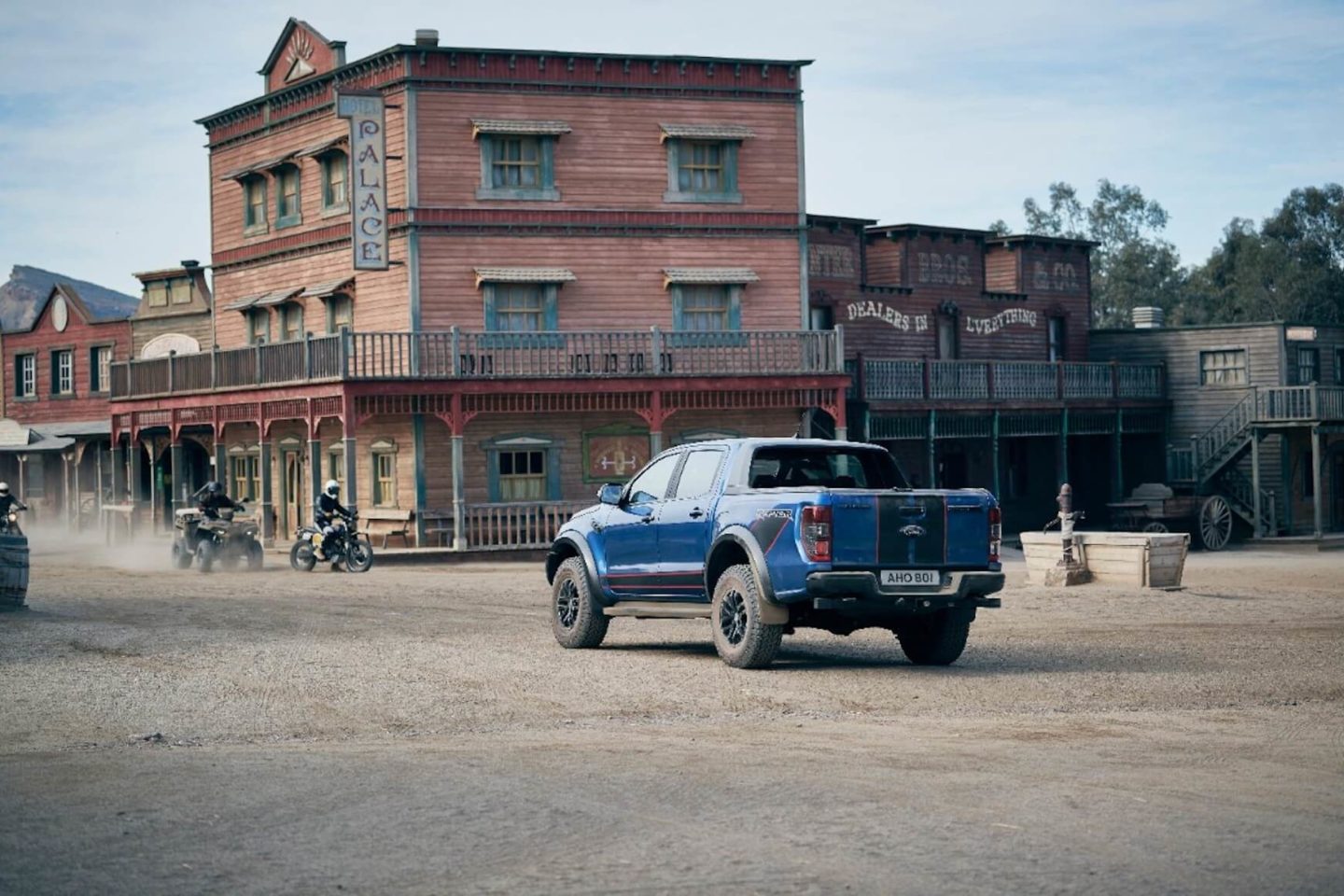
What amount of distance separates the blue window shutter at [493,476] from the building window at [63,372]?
2334 cm

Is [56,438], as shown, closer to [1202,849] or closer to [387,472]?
[387,472]

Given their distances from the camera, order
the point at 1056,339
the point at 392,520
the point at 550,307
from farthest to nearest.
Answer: the point at 1056,339 → the point at 550,307 → the point at 392,520

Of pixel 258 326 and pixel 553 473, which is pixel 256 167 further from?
pixel 553 473

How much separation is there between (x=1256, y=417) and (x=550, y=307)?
18.3m

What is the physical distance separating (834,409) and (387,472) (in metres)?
9.31

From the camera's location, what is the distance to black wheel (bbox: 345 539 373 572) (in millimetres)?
28562

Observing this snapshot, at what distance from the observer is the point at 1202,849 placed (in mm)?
7422


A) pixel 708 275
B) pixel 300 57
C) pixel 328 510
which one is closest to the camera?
pixel 328 510

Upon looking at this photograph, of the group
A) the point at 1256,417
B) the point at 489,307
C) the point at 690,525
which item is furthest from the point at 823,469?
the point at 1256,417

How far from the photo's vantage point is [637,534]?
1550 cm

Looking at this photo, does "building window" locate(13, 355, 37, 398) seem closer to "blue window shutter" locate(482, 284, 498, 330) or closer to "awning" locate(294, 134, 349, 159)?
"awning" locate(294, 134, 349, 159)

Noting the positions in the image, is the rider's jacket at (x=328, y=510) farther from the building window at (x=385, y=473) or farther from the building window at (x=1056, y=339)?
the building window at (x=1056, y=339)

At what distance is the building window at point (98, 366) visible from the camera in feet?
173

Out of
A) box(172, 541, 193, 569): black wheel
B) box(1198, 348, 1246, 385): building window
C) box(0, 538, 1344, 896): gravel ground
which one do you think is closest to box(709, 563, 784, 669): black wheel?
box(0, 538, 1344, 896): gravel ground
